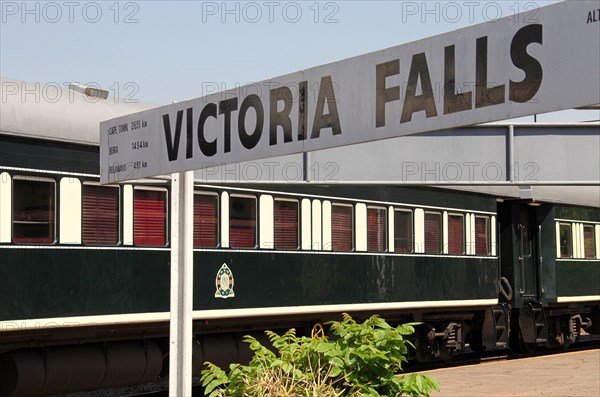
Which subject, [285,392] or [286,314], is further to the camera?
[286,314]

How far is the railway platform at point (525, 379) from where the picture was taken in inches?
499

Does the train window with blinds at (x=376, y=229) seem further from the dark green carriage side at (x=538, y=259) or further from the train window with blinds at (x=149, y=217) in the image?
the dark green carriage side at (x=538, y=259)

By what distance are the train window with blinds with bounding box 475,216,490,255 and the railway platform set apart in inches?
86.4

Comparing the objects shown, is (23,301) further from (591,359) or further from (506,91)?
(591,359)

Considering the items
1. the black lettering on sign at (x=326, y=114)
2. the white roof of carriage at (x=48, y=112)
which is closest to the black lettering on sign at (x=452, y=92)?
the black lettering on sign at (x=326, y=114)

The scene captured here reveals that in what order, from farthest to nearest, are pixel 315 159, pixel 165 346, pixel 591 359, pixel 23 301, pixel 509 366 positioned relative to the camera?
pixel 591 359 < pixel 509 366 < pixel 165 346 < pixel 23 301 < pixel 315 159

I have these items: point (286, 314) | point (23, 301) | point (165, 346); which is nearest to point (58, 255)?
point (23, 301)

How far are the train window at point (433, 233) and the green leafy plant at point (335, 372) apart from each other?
11.1m

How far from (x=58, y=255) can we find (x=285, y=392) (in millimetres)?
5643

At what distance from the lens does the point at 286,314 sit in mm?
13812

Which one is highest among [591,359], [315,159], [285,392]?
[315,159]

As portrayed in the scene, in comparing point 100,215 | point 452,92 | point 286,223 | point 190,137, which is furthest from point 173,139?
Result: point 286,223

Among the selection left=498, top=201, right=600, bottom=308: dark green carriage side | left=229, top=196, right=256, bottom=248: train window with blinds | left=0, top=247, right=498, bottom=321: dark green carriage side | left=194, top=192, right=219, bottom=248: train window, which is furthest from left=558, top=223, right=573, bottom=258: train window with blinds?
left=194, top=192, right=219, bottom=248: train window

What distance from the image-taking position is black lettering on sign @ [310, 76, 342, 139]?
4.63 metres
